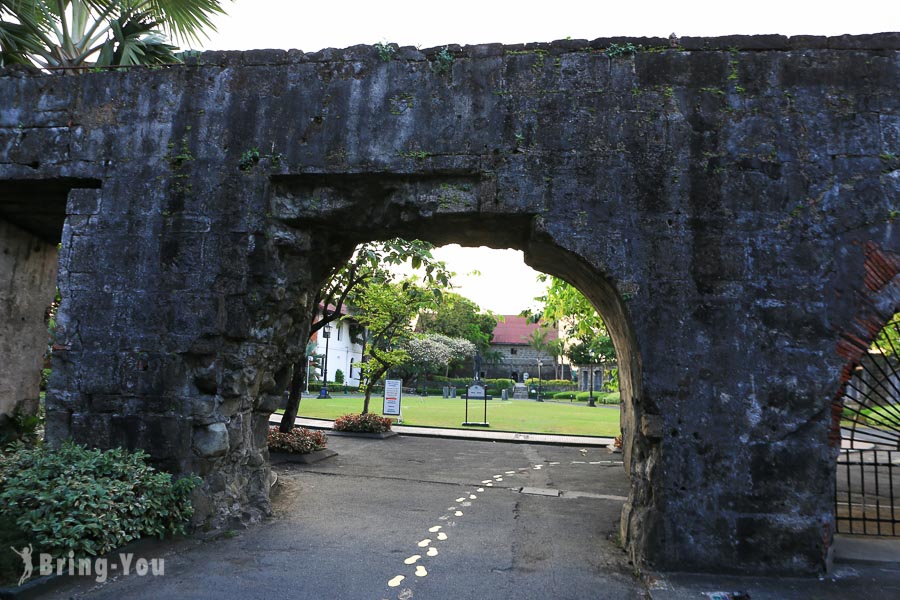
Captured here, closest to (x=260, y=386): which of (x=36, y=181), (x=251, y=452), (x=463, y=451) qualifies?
(x=251, y=452)

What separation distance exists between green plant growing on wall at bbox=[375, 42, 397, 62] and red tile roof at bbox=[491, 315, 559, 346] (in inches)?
2525

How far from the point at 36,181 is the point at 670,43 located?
6.60 meters

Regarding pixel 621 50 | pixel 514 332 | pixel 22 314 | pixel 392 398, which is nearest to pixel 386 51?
pixel 621 50

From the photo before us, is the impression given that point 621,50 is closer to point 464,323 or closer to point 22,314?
point 22,314

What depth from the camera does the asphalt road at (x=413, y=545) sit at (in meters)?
4.49

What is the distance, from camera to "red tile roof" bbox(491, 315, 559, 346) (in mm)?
70688

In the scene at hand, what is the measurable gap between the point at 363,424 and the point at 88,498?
1049 cm

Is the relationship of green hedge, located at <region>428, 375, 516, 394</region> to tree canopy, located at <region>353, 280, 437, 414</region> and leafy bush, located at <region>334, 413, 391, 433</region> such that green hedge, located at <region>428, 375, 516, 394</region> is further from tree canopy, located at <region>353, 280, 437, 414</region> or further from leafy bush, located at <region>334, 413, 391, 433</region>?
leafy bush, located at <region>334, 413, 391, 433</region>

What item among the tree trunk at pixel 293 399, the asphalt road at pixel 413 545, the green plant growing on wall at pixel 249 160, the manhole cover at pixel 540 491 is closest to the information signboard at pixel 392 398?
the tree trunk at pixel 293 399

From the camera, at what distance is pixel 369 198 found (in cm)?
598

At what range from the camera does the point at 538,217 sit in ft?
17.9

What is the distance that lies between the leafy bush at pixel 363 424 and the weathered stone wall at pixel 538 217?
8.58 metres

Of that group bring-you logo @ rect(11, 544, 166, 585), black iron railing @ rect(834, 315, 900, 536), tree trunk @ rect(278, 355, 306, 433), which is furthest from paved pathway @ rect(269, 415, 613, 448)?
bring-you logo @ rect(11, 544, 166, 585)

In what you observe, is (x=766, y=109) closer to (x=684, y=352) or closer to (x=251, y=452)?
(x=684, y=352)
